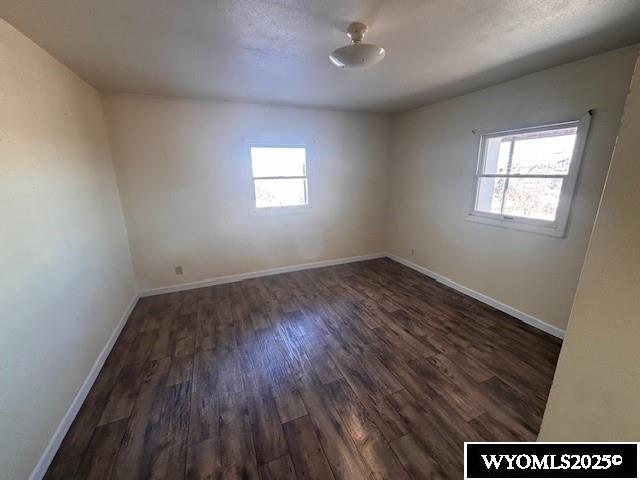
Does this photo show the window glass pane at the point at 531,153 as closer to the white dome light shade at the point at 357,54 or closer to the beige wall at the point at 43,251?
the white dome light shade at the point at 357,54

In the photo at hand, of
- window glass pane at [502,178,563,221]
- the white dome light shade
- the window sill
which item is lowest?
the window sill

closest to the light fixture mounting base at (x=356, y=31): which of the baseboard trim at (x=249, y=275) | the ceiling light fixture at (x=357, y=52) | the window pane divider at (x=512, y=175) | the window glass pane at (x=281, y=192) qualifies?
the ceiling light fixture at (x=357, y=52)

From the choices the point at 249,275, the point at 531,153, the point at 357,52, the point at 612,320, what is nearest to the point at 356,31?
the point at 357,52

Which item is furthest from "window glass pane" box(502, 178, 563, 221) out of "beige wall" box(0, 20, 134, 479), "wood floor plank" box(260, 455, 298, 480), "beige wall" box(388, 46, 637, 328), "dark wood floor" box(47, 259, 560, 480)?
"beige wall" box(0, 20, 134, 479)

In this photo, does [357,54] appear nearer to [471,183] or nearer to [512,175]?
[512,175]

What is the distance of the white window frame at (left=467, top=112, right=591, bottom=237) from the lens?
216 centimetres

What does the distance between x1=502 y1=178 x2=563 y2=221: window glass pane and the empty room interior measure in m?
0.02

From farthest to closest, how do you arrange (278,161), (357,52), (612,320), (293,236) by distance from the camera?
(293,236)
(278,161)
(357,52)
(612,320)

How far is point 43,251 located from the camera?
5.20 ft

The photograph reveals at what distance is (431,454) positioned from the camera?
1.41 m

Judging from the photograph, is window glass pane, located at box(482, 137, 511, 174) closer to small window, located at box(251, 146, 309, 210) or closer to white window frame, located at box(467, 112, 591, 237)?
white window frame, located at box(467, 112, 591, 237)

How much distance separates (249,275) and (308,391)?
235cm

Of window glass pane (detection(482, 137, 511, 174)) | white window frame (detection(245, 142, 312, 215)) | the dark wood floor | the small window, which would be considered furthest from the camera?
the small window

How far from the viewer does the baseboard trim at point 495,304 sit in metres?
2.47
